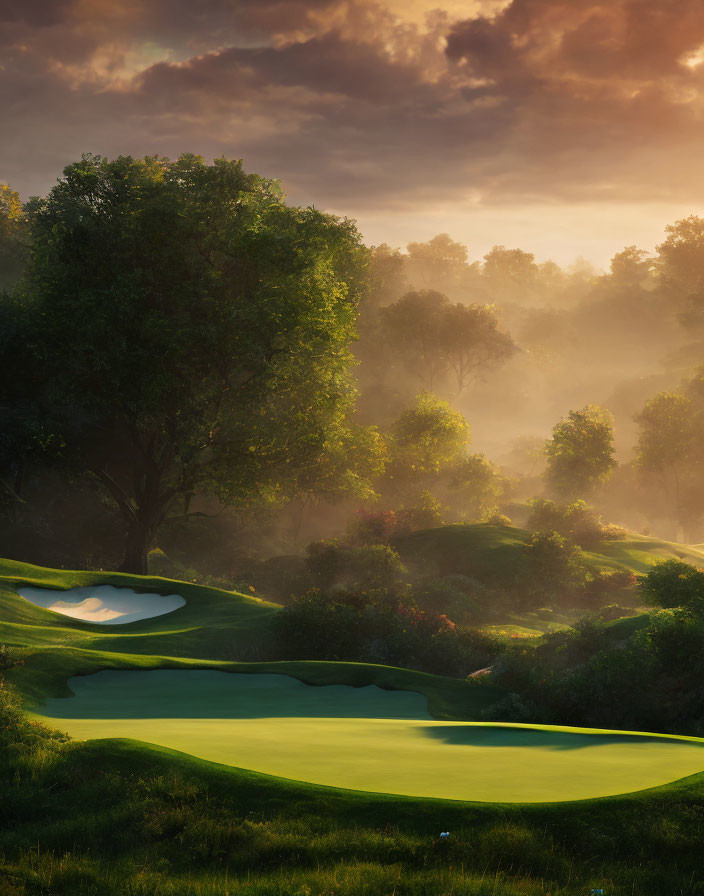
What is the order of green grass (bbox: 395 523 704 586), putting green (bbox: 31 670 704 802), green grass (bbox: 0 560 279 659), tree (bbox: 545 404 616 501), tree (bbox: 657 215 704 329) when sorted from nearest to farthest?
putting green (bbox: 31 670 704 802)
green grass (bbox: 0 560 279 659)
green grass (bbox: 395 523 704 586)
tree (bbox: 545 404 616 501)
tree (bbox: 657 215 704 329)

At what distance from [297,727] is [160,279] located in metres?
23.8

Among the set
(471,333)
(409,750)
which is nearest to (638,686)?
(409,750)

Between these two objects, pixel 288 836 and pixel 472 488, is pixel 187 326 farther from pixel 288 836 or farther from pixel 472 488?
pixel 472 488

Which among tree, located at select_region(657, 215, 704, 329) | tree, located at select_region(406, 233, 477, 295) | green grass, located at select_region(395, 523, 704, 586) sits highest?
tree, located at select_region(406, 233, 477, 295)

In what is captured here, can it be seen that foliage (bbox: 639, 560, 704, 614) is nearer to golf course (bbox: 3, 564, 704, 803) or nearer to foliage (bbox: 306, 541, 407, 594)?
golf course (bbox: 3, 564, 704, 803)

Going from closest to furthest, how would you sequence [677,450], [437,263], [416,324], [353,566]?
[353,566], [677,450], [416,324], [437,263]

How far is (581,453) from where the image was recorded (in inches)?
2324

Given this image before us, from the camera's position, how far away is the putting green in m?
7.82

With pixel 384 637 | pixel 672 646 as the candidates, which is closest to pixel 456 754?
pixel 672 646

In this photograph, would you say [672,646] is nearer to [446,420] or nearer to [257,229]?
[257,229]

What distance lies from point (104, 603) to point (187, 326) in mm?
10742

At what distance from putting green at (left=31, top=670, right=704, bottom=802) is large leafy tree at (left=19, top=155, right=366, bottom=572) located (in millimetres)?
18060

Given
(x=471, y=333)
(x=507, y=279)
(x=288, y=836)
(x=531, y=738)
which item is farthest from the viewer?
(x=507, y=279)

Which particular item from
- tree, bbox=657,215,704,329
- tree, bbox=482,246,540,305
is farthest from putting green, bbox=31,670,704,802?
tree, bbox=482,246,540,305
